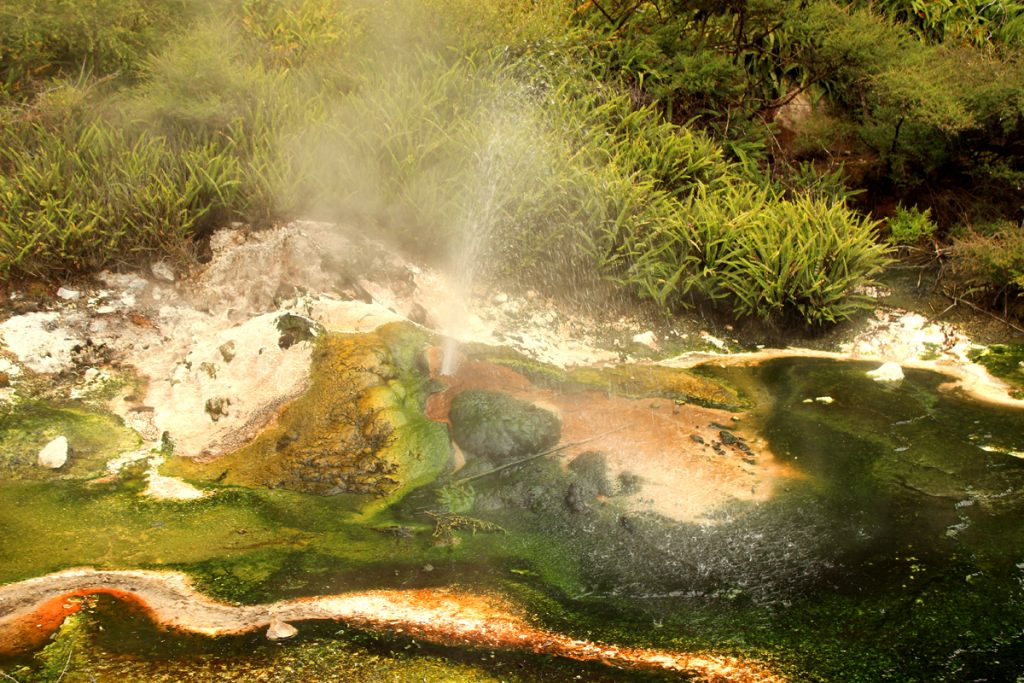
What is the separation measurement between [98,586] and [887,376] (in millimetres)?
5147

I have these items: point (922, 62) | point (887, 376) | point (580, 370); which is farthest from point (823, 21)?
point (580, 370)

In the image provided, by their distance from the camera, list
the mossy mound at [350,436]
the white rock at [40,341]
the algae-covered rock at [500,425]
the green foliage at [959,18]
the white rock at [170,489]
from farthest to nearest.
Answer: the green foliage at [959,18] → the white rock at [40,341] → the algae-covered rock at [500,425] → the mossy mound at [350,436] → the white rock at [170,489]

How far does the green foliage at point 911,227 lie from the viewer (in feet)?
26.8

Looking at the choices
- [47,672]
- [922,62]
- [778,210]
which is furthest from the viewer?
[922,62]

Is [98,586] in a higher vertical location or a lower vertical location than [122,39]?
lower

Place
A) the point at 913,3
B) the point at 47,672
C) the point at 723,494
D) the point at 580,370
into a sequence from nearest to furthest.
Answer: the point at 47,672 → the point at 723,494 → the point at 580,370 → the point at 913,3

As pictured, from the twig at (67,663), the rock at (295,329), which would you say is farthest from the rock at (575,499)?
the twig at (67,663)

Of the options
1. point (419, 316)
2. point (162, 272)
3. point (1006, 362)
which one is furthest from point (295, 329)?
point (1006, 362)

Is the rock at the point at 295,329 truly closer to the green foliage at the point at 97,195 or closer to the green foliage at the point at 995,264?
the green foliage at the point at 97,195

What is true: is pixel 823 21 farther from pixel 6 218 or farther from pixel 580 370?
pixel 6 218

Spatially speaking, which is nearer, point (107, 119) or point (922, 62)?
point (107, 119)

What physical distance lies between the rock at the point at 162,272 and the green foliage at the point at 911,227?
6.17m

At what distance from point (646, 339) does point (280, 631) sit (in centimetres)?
388

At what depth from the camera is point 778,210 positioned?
7480 mm
